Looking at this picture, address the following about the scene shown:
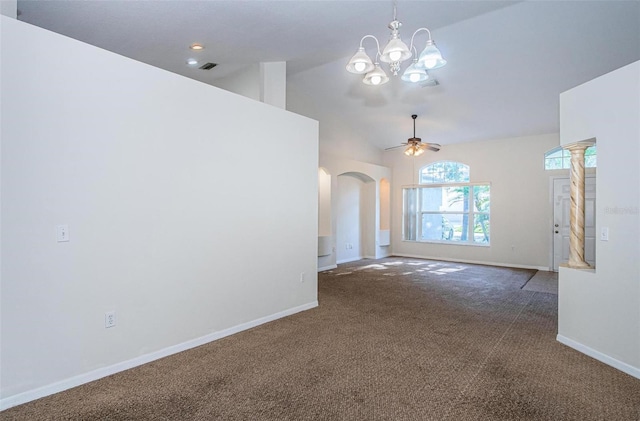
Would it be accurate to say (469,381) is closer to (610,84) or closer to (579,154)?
(579,154)

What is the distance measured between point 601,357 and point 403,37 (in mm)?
4099

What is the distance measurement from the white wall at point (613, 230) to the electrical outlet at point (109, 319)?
409 cm

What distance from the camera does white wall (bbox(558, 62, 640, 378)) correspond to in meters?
2.84

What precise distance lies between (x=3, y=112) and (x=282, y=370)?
2635 millimetres

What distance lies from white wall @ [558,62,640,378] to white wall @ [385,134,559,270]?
499 cm

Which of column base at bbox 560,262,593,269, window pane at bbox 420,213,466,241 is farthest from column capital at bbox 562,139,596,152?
window pane at bbox 420,213,466,241

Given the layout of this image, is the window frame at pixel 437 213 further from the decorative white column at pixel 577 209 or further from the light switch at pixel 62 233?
the light switch at pixel 62 233

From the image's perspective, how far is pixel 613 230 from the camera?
3029mm

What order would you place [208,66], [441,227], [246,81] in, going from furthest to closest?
[441,227] < [246,81] < [208,66]

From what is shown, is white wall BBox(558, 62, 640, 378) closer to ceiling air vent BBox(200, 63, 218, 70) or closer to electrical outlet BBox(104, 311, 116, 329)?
electrical outlet BBox(104, 311, 116, 329)

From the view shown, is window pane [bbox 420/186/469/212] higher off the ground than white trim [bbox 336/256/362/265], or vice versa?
window pane [bbox 420/186/469/212]

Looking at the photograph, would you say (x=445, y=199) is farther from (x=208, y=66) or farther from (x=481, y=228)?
(x=208, y=66)

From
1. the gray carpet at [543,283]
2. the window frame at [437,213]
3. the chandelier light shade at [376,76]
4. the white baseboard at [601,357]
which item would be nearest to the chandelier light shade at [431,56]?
the chandelier light shade at [376,76]

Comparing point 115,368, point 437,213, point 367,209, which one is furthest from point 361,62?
point 437,213
